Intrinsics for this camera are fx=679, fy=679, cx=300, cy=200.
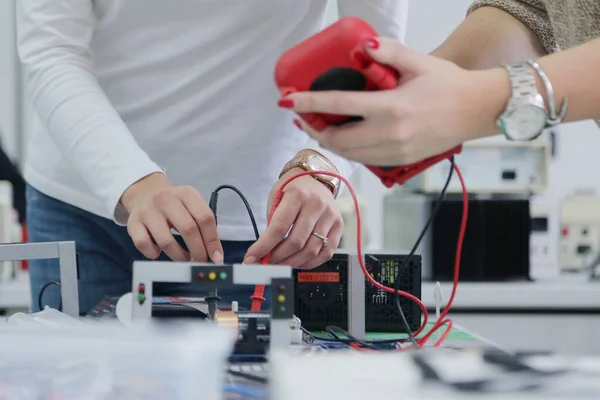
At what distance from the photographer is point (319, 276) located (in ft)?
3.10

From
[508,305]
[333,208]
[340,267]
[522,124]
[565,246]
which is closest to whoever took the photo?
[522,124]

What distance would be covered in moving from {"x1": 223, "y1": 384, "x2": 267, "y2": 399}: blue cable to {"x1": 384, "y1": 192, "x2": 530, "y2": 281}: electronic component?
5.64ft

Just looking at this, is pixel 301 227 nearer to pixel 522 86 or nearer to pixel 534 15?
pixel 522 86

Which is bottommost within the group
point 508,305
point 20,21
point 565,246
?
point 508,305

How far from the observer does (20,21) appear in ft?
3.23

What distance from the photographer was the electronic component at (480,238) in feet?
7.25

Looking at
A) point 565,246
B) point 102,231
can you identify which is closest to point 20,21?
point 102,231

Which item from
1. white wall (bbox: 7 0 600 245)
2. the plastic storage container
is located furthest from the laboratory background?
the plastic storage container

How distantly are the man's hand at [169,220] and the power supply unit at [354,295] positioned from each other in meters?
0.21

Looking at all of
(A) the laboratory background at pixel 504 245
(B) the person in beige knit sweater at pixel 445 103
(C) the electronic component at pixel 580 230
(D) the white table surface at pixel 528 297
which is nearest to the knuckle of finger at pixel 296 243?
(B) the person in beige knit sweater at pixel 445 103

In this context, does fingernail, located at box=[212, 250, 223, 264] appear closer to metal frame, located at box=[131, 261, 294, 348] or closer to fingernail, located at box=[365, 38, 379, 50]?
metal frame, located at box=[131, 261, 294, 348]

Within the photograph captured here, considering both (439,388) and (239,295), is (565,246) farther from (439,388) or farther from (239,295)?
(439,388)

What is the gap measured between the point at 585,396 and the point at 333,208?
463mm

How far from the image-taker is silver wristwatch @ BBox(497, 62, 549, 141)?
566 millimetres
